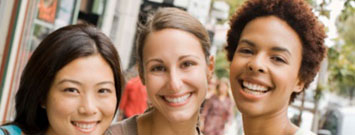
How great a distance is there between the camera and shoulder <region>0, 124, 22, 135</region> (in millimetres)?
2078

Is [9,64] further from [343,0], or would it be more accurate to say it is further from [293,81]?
[343,0]

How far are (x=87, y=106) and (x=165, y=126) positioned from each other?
0.63 meters

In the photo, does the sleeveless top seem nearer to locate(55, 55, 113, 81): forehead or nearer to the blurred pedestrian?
locate(55, 55, 113, 81): forehead

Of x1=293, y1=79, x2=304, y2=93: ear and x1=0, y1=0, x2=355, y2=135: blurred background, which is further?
x1=0, y1=0, x2=355, y2=135: blurred background

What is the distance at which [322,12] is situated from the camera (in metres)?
4.61

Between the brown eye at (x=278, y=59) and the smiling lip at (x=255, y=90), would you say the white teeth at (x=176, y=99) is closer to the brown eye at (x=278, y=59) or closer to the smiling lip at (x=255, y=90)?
the smiling lip at (x=255, y=90)

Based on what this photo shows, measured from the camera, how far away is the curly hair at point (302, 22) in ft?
8.16

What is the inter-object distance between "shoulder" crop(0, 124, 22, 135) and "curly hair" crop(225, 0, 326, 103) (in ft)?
4.43

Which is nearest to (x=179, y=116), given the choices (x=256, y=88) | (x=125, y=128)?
(x=125, y=128)

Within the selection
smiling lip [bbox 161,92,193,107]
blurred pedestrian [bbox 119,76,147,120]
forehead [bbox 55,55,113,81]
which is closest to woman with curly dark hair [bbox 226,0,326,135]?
smiling lip [bbox 161,92,193,107]

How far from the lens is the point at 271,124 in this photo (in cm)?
264

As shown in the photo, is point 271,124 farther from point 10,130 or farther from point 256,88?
point 10,130

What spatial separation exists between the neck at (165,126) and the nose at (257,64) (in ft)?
1.57

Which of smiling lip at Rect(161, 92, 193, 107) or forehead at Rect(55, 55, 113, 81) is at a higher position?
forehead at Rect(55, 55, 113, 81)
